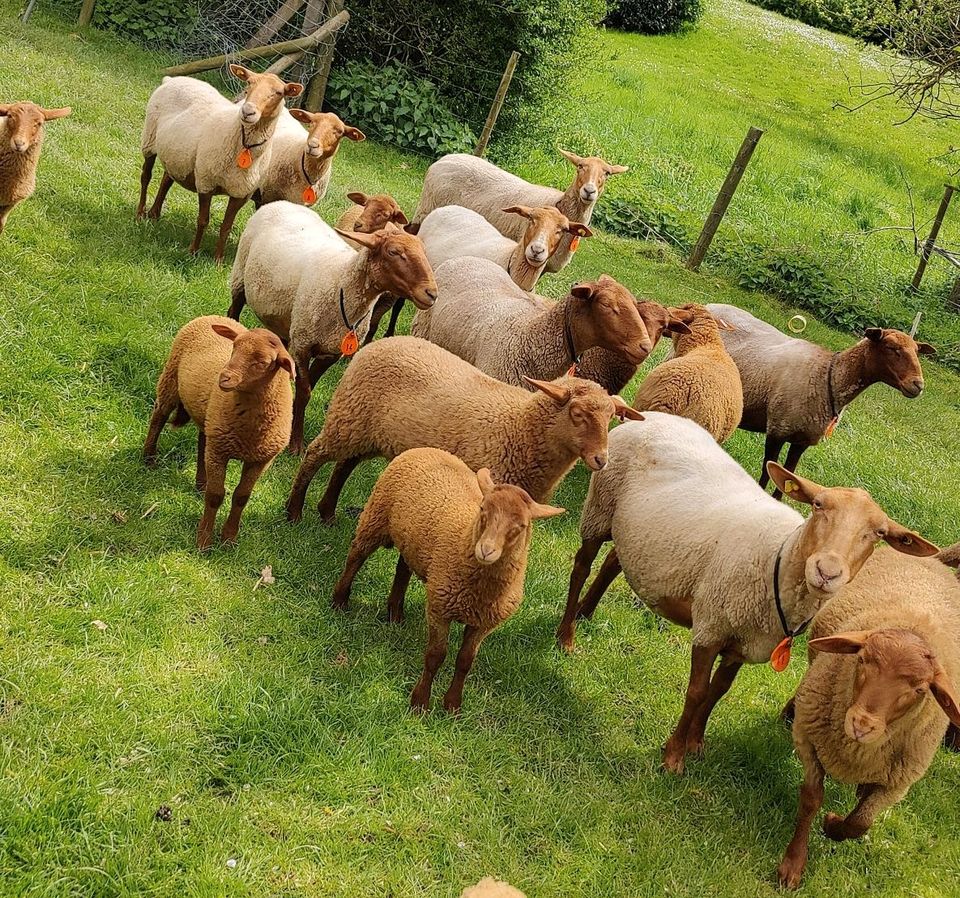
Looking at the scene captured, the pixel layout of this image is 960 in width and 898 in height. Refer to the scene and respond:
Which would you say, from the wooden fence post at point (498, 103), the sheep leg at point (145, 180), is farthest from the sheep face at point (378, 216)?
the wooden fence post at point (498, 103)

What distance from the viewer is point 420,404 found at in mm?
5848

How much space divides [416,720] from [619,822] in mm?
1142

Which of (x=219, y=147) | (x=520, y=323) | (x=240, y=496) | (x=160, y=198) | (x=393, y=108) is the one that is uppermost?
(x=219, y=147)

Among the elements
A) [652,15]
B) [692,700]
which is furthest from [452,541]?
[652,15]

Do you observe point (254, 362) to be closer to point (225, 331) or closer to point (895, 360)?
point (225, 331)

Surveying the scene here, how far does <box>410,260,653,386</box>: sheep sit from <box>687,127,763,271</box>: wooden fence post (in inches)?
334

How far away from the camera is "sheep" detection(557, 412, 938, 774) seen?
15.8 feet

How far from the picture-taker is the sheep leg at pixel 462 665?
16.0 feet

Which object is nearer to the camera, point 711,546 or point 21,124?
point 711,546

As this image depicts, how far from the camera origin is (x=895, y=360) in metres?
8.20

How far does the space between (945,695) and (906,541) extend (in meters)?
0.97

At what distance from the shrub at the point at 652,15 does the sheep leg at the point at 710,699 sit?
30516mm

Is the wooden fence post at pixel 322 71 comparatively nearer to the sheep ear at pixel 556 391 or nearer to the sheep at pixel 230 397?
the sheep at pixel 230 397

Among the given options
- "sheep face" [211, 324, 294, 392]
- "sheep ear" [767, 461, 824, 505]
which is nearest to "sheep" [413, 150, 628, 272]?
"sheep ear" [767, 461, 824, 505]
